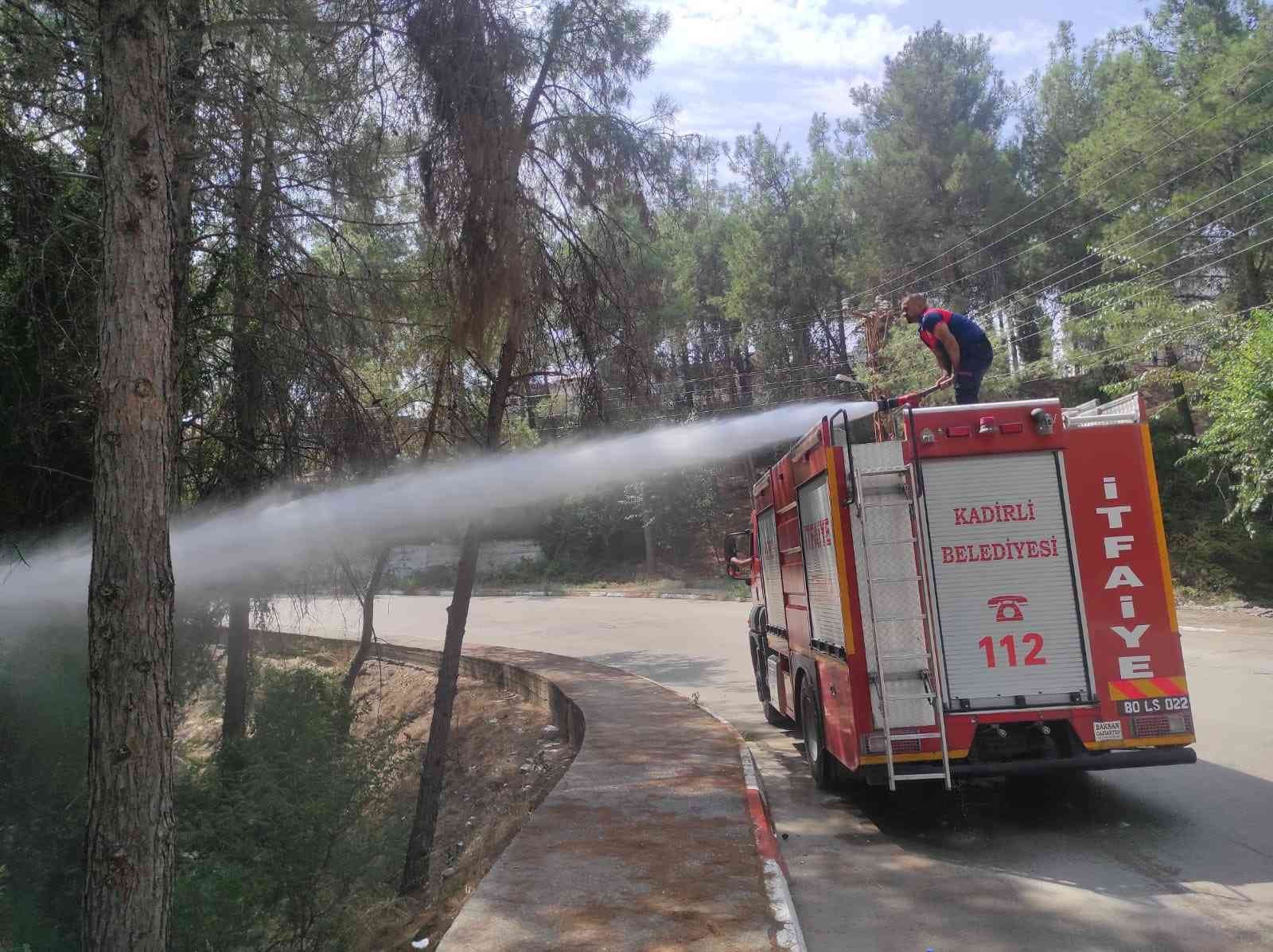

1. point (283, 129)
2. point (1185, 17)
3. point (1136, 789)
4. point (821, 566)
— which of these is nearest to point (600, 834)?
point (821, 566)

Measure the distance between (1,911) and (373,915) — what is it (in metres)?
2.79

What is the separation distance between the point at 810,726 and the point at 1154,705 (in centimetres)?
283

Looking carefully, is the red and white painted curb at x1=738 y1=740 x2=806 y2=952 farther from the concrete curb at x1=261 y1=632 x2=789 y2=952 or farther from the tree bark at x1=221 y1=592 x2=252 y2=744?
the tree bark at x1=221 y1=592 x2=252 y2=744

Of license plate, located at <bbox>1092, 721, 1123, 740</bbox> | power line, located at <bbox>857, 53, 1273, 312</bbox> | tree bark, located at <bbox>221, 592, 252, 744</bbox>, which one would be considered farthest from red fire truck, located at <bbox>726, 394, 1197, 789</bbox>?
power line, located at <bbox>857, 53, 1273, 312</bbox>

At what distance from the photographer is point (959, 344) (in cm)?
780

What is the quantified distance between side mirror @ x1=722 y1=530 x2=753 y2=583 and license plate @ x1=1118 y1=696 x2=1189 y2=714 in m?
5.82

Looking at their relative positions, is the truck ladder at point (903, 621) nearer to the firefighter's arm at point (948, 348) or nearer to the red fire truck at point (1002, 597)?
the red fire truck at point (1002, 597)

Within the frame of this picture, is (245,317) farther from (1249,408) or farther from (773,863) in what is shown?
(1249,408)

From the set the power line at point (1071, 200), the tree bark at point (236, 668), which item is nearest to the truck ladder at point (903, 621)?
the tree bark at point (236, 668)

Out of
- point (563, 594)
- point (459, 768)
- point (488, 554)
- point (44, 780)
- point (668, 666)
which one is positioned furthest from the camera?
point (488, 554)

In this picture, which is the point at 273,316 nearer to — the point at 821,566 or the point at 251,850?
the point at 251,850

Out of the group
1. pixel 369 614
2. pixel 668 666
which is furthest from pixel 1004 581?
pixel 668 666

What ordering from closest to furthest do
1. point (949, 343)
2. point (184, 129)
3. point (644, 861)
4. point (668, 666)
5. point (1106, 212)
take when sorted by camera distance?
point (644, 861) → point (184, 129) → point (949, 343) → point (668, 666) → point (1106, 212)

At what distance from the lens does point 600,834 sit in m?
6.54
